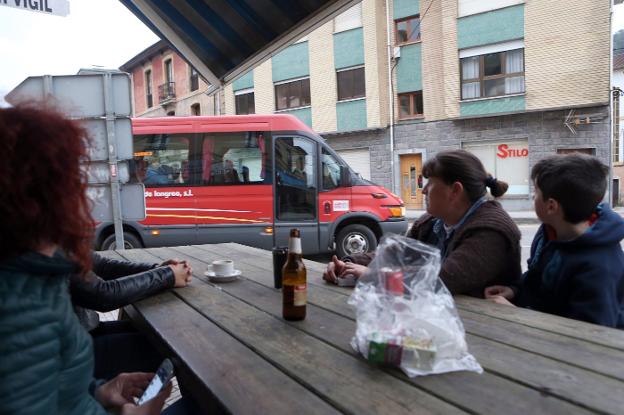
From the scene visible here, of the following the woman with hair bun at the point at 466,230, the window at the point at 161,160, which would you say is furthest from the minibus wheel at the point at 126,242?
the woman with hair bun at the point at 466,230

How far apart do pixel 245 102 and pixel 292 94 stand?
105 inches

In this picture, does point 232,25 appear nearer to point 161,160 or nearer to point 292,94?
point 161,160

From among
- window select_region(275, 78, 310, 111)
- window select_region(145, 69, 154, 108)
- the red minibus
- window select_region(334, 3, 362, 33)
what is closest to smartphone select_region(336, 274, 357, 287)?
the red minibus

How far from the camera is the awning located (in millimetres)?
3799

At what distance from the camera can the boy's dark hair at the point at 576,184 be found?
1.83 m

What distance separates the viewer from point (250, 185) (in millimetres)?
7797

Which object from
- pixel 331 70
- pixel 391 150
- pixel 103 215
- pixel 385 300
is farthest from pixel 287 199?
pixel 331 70

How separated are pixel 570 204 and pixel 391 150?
53.4 feet

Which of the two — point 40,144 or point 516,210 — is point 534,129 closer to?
point 516,210

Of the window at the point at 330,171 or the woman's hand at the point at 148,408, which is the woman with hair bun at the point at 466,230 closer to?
the woman's hand at the point at 148,408

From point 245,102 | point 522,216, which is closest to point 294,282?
point 522,216

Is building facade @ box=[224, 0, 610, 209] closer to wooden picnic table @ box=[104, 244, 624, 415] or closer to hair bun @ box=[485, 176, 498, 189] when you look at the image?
hair bun @ box=[485, 176, 498, 189]

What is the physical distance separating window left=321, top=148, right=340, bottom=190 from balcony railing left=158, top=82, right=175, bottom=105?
19.9 m

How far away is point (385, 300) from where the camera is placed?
1.34 m
